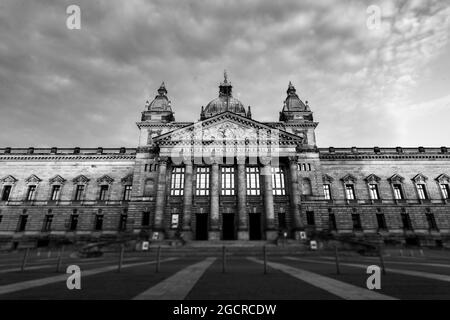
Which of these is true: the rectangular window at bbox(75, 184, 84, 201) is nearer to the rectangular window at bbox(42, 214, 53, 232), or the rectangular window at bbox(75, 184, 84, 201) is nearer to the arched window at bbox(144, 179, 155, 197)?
the rectangular window at bbox(42, 214, 53, 232)

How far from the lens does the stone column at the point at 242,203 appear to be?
33281 mm

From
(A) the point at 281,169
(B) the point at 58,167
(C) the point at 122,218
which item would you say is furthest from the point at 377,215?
(B) the point at 58,167

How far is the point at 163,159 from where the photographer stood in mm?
37125

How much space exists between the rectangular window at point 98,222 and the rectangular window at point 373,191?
144 ft

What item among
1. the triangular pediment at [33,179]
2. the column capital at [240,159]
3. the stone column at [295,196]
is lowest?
the stone column at [295,196]

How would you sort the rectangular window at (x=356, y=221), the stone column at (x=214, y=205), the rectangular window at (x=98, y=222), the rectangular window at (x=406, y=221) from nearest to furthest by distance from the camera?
the stone column at (x=214, y=205)
the rectangular window at (x=356, y=221)
the rectangular window at (x=406, y=221)
the rectangular window at (x=98, y=222)

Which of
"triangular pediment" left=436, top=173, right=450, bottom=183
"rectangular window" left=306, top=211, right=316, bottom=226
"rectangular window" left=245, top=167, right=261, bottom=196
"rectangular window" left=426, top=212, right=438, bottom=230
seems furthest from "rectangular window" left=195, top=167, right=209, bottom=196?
"triangular pediment" left=436, top=173, right=450, bottom=183

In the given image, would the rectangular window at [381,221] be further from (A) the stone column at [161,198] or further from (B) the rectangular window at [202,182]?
(A) the stone column at [161,198]

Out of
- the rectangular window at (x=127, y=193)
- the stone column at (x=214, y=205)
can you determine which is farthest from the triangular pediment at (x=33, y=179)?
the stone column at (x=214, y=205)

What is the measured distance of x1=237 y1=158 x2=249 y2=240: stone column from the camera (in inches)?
1310

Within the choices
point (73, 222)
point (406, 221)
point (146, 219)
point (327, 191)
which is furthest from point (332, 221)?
point (73, 222)

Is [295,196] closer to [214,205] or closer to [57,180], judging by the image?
[214,205]
